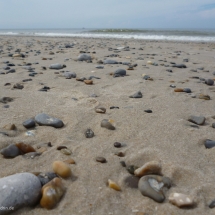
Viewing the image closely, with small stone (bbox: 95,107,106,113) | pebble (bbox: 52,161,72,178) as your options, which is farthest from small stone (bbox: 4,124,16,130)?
small stone (bbox: 95,107,106,113)

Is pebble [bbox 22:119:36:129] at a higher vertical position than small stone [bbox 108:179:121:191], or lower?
higher

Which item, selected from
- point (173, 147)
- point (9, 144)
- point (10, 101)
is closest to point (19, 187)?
point (9, 144)

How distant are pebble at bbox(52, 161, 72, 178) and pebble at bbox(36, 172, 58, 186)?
3cm

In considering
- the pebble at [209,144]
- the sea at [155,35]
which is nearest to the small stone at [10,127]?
the pebble at [209,144]

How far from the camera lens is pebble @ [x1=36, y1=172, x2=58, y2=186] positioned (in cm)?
120

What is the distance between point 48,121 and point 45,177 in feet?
2.47

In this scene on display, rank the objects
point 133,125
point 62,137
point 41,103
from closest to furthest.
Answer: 1. point 62,137
2. point 133,125
3. point 41,103

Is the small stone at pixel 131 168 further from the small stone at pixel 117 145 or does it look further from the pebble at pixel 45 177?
the pebble at pixel 45 177

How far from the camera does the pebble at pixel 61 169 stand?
1.29 meters

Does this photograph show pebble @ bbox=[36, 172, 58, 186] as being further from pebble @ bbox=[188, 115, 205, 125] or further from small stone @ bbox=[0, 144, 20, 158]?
pebble @ bbox=[188, 115, 205, 125]

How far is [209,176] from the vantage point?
4.40 ft

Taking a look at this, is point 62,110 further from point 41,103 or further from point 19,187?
point 19,187

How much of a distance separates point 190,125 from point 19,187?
1.46 m

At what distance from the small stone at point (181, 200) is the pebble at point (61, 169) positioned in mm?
570
